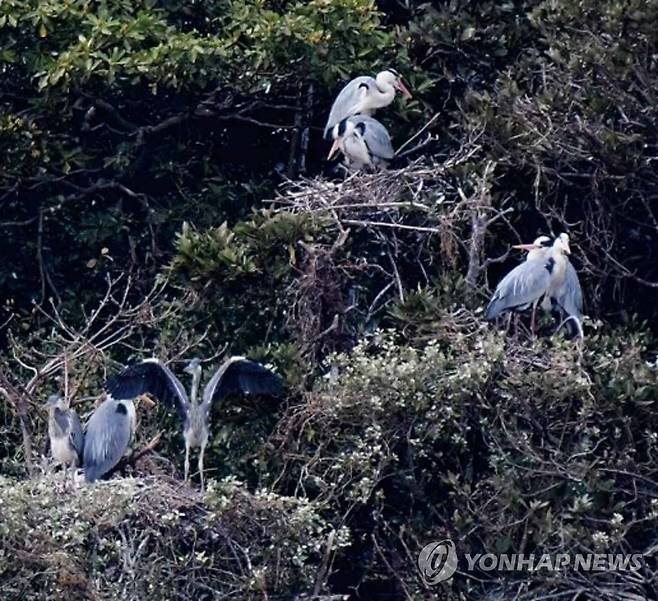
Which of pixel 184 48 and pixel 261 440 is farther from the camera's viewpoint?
pixel 184 48

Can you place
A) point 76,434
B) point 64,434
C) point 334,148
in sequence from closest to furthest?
point 64,434, point 76,434, point 334,148

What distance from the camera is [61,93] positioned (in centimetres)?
1177

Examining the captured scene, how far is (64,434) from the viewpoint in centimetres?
1054

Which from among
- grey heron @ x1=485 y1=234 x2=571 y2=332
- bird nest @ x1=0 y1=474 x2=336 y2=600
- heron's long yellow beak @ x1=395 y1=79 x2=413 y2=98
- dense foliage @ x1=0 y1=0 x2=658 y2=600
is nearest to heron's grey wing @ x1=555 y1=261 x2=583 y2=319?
grey heron @ x1=485 y1=234 x2=571 y2=332

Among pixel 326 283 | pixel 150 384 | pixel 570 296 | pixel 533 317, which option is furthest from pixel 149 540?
pixel 570 296

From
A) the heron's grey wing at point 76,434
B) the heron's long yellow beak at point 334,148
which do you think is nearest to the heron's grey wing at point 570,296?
the heron's long yellow beak at point 334,148

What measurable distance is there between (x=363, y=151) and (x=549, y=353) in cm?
219

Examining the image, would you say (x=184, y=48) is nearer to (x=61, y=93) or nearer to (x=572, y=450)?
(x=61, y=93)

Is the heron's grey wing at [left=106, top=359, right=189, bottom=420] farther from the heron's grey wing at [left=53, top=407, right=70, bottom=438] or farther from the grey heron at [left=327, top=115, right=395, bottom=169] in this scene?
the grey heron at [left=327, top=115, right=395, bottom=169]

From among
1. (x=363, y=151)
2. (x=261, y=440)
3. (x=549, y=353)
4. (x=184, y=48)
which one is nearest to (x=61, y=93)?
(x=184, y=48)

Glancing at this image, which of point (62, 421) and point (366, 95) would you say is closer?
point (62, 421)

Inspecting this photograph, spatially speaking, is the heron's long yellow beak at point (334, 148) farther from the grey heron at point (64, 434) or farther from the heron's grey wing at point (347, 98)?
the grey heron at point (64, 434)

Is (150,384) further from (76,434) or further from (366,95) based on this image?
(366,95)

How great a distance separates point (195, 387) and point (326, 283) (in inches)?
33.0
